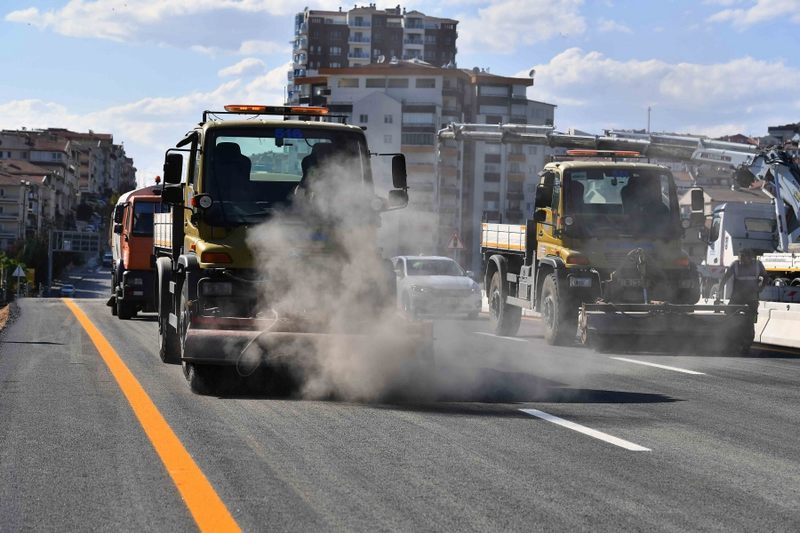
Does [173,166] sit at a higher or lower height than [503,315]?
higher

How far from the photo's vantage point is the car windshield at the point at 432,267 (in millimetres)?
31975

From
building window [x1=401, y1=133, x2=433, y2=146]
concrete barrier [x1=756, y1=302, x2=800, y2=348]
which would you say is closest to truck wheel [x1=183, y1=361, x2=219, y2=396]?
concrete barrier [x1=756, y1=302, x2=800, y2=348]

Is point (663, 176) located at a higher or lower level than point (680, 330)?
higher

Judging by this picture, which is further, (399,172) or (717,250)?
(717,250)

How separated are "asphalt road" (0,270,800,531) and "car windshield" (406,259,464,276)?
695 inches

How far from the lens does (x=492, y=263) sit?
77.3 ft

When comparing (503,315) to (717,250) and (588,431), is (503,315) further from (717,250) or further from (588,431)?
(717,250)

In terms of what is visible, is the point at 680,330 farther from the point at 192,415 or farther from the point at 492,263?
the point at 192,415

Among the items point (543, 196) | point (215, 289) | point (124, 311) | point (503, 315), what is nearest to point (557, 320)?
point (543, 196)

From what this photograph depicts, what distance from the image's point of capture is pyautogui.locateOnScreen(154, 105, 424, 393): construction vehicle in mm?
11516

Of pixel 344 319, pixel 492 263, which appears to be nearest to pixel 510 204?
pixel 492 263

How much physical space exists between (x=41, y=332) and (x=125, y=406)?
12.3 meters

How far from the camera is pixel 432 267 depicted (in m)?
32.5

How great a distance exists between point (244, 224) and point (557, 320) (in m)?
8.21
